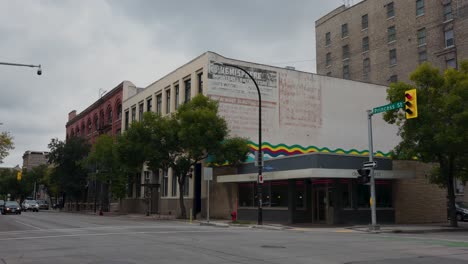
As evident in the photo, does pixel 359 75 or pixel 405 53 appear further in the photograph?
pixel 359 75

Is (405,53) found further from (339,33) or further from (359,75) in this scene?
(339,33)

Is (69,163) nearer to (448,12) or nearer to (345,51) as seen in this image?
(345,51)

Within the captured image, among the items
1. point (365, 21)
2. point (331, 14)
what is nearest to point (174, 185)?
point (365, 21)

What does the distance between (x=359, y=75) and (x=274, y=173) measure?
3465 centimetres

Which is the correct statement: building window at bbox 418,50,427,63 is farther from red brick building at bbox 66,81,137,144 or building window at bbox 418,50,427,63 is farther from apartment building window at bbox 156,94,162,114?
red brick building at bbox 66,81,137,144

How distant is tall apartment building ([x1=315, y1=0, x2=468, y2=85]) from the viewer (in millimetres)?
49188

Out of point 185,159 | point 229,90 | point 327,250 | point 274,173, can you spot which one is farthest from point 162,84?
point 327,250

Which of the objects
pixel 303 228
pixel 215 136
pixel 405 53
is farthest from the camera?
pixel 405 53

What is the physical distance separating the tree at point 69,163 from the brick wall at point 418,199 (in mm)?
41456

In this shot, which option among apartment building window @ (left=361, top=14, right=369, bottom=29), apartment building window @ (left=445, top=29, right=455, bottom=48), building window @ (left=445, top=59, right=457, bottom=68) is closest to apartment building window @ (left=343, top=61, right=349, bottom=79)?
apartment building window @ (left=361, top=14, right=369, bottom=29)

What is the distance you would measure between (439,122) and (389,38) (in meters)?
32.1

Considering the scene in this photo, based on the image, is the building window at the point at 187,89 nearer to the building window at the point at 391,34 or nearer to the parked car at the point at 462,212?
the parked car at the point at 462,212

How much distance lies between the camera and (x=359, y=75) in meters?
59.7

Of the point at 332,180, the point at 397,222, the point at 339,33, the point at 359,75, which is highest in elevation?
the point at 339,33
